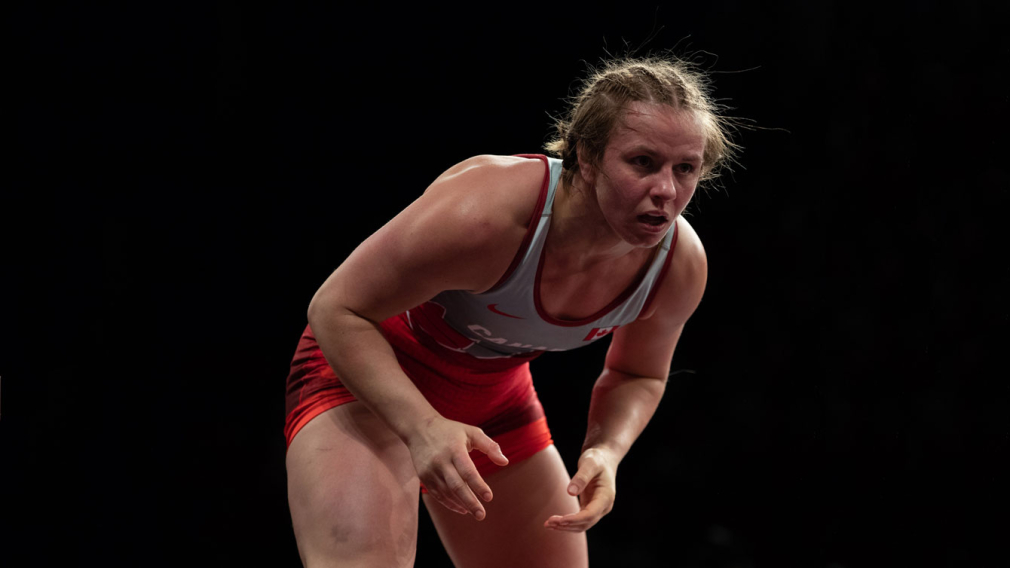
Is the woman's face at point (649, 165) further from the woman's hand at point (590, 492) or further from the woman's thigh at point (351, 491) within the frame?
the woman's thigh at point (351, 491)

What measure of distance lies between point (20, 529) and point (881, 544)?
2.15 metres

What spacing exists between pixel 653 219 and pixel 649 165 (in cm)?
7

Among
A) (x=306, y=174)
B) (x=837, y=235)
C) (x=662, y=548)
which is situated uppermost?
(x=306, y=174)

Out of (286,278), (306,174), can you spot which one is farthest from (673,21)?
(286,278)

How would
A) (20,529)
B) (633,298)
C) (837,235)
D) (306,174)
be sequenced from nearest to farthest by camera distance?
(633,298), (20,529), (306,174), (837,235)

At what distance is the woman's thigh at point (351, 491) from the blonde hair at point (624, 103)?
0.45 m

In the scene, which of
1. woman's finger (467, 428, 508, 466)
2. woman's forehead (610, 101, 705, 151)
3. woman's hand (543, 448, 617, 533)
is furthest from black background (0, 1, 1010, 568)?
woman's finger (467, 428, 508, 466)

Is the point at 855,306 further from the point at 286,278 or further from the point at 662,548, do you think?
the point at 286,278

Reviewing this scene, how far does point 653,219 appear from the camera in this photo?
1170 mm

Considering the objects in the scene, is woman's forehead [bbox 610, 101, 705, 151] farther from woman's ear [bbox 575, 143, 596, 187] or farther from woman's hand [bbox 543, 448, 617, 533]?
woman's hand [bbox 543, 448, 617, 533]

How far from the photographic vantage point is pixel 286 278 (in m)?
2.44

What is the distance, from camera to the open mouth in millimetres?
1168

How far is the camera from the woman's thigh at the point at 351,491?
1.17 m

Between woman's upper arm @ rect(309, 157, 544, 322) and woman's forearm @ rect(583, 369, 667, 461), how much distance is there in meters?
0.32
